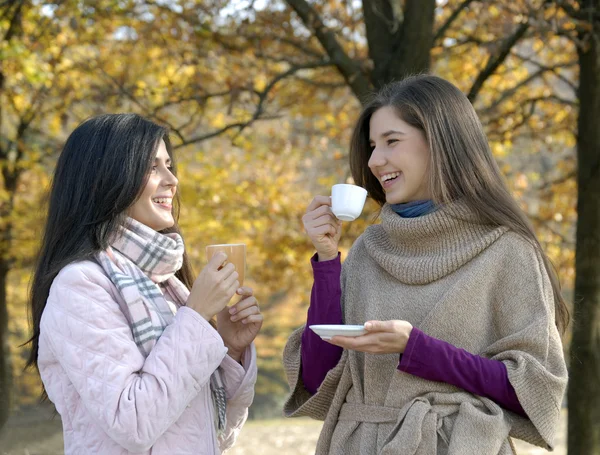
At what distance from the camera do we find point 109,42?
32.2ft

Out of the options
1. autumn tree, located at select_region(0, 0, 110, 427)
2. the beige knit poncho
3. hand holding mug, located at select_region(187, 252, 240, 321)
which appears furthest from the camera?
autumn tree, located at select_region(0, 0, 110, 427)

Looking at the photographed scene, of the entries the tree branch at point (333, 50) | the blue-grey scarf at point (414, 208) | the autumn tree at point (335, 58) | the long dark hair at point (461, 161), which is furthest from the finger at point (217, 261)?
the tree branch at point (333, 50)

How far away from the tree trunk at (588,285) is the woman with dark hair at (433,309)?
3.01 m

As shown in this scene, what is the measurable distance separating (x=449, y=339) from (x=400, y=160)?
0.66 metres

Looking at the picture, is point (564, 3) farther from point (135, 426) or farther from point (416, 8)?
point (135, 426)

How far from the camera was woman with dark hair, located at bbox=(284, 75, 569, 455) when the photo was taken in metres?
2.48

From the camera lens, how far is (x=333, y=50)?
19.4 feet

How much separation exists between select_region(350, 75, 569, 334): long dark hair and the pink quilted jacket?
0.98m

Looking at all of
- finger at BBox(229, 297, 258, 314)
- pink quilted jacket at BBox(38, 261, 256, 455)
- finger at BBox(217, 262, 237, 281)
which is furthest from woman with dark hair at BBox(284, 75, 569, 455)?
pink quilted jacket at BBox(38, 261, 256, 455)

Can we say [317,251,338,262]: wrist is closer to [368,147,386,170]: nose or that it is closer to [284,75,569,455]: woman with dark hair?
[284,75,569,455]: woman with dark hair

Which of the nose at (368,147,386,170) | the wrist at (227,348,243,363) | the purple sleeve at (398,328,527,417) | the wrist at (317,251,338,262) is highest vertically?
the nose at (368,147,386,170)

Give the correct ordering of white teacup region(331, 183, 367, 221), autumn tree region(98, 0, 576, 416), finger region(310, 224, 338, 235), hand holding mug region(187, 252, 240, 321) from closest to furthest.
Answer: hand holding mug region(187, 252, 240, 321) < white teacup region(331, 183, 367, 221) < finger region(310, 224, 338, 235) < autumn tree region(98, 0, 576, 416)

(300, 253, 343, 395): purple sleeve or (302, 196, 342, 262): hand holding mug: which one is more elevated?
(302, 196, 342, 262): hand holding mug

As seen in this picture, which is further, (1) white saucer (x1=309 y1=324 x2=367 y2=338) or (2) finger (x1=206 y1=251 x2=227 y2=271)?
(2) finger (x1=206 y1=251 x2=227 y2=271)
